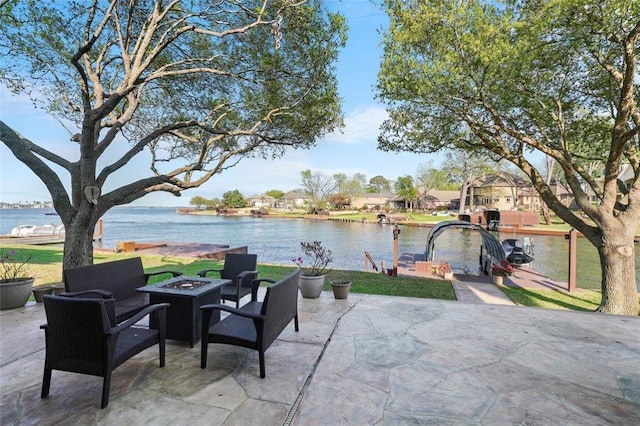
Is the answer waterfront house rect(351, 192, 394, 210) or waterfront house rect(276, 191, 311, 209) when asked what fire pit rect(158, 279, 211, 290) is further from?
waterfront house rect(276, 191, 311, 209)

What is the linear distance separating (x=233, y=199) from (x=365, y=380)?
84.3 metres

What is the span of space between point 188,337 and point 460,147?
709cm

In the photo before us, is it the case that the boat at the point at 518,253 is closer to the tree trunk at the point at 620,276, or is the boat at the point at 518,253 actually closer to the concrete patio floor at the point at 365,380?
the tree trunk at the point at 620,276

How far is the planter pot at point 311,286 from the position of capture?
5.35 meters

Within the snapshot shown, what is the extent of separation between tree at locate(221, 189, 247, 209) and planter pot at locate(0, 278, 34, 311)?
8094cm

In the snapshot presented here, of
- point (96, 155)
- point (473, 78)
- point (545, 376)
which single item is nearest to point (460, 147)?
point (473, 78)

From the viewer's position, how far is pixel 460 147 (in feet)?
25.4

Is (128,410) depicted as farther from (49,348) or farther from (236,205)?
(236,205)

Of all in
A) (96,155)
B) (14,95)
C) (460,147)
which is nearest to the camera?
(96,155)

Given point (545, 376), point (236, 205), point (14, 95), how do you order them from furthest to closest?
point (236, 205) → point (14, 95) → point (545, 376)

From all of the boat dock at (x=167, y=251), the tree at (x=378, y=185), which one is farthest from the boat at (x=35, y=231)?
the tree at (x=378, y=185)

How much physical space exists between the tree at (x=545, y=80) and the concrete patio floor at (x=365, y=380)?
265 cm

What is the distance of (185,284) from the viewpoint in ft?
11.8

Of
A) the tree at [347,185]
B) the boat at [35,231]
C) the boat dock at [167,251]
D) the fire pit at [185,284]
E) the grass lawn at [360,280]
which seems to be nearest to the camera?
the fire pit at [185,284]
